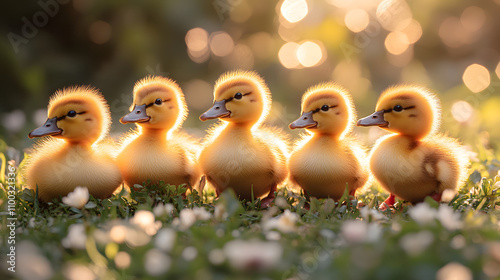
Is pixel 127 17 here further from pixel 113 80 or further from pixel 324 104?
pixel 324 104

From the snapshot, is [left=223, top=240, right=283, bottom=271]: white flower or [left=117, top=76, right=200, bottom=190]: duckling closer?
[left=223, top=240, right=283, bottom=271]: white flower

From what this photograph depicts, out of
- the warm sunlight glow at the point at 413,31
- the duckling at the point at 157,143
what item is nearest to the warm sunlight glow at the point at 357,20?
the warm sunlight glow at the point at 413,31

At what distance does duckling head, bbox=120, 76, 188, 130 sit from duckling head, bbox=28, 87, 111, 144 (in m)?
0.13

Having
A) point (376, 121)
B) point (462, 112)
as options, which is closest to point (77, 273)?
point (376, 121)

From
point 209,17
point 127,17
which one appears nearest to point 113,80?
point 127,17

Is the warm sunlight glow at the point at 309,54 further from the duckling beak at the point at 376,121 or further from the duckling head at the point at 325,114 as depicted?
the duckling beak at the point at 376,121

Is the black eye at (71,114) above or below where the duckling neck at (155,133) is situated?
above

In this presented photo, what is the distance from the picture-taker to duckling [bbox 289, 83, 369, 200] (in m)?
2.11

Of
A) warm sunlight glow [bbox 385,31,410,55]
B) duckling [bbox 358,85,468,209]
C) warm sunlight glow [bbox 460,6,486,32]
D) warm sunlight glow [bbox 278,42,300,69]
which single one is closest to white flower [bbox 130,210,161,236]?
duckling [bbox 358,85,468,209]

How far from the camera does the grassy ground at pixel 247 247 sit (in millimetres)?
1067

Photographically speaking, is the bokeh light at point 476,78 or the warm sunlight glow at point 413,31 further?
the warm sunlight glow at point 413,31

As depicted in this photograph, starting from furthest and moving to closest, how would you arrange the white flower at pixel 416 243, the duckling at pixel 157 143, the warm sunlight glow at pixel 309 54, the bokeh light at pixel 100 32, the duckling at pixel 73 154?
the warm sunlight glow at pixel 309 54 → the bokeh light at pixel 100 32 → the duckling at pixel 157 143 → the duckling at pixel 73 154 → the white flower at pixel 416 243

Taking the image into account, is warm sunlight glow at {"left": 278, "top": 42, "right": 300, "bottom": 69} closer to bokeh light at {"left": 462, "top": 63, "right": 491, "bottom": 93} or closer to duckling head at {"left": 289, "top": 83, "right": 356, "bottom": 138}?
bokeh light at {"left": 462, "top": 63, "right": 491, "bottom": 93}

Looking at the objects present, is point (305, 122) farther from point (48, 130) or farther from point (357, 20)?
point (357, 20)
